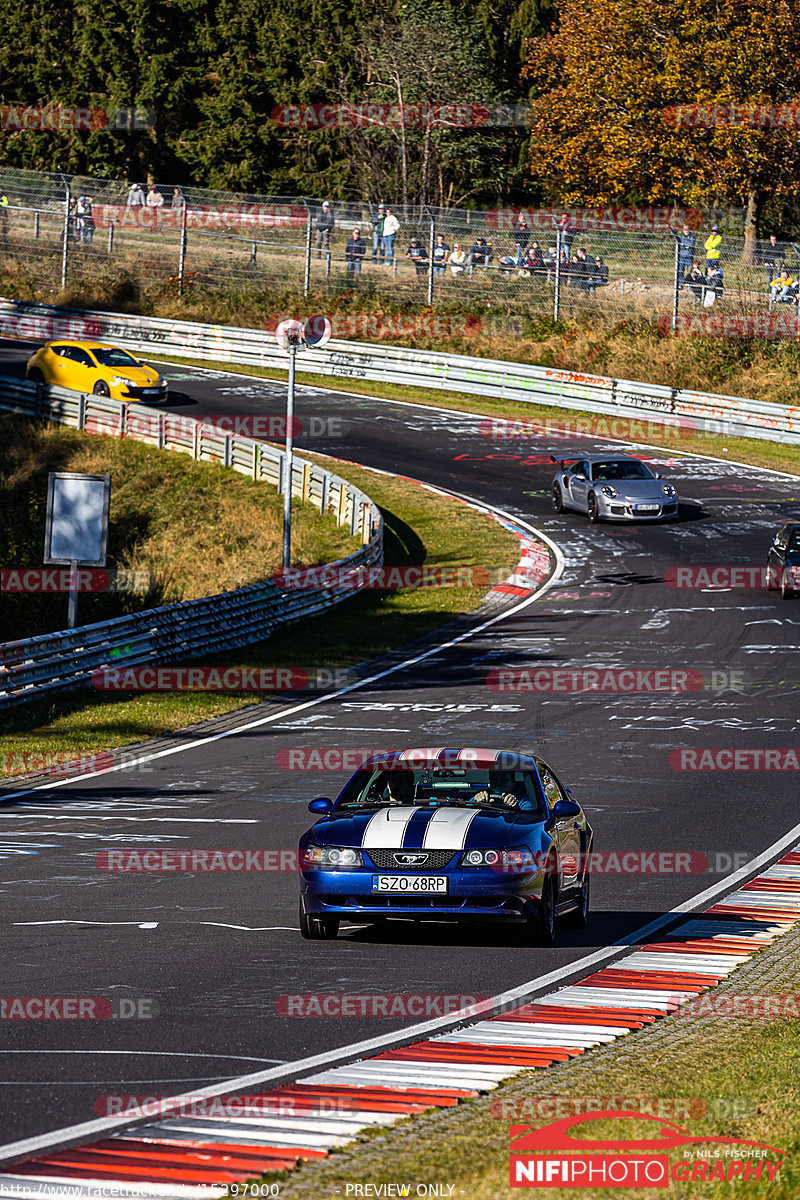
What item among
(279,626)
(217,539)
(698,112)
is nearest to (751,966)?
(279,626)

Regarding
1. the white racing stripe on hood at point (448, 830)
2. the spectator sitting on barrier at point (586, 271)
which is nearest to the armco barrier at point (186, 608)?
the white racing stripe on hood at point (448, 830)

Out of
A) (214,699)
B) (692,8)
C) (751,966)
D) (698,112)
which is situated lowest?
(214,699)

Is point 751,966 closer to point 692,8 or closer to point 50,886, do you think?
point 50,886

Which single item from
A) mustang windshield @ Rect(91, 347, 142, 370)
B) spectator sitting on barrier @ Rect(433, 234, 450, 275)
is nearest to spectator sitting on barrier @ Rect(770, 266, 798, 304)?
spectator sitting on barrier @ Rect(433, 234, 450, 275)

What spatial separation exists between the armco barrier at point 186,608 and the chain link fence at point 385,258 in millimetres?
12371

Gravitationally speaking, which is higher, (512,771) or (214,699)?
(512,771)

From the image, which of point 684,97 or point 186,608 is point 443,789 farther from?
point 684,97

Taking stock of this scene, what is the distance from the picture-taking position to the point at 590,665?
2406cm

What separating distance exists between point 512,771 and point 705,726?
953 cm

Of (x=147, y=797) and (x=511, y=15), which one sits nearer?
(x=147, y=797)

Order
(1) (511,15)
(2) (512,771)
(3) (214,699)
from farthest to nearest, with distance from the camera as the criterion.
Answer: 1. (1) (511,15)
2. (3) (214,699)
3. (2) (512,771)

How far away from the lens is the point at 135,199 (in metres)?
55.1

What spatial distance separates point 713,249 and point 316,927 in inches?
1543

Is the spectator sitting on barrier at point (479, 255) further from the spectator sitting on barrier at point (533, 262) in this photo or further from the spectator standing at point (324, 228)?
the spectator standing at point (324, 228)
